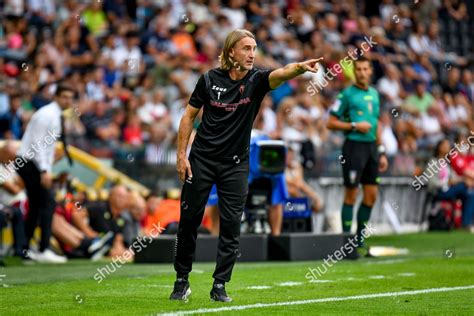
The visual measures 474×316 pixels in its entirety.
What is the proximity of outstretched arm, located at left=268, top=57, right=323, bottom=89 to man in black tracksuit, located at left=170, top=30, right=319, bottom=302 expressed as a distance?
0.08 feet

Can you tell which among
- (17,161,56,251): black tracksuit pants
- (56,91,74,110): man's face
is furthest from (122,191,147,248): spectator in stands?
(56,91,74,110): man's face

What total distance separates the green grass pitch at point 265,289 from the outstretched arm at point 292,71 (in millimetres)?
1801

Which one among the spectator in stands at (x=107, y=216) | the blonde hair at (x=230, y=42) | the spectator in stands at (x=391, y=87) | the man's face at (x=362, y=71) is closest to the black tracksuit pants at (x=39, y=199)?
the spectator in stands at (x=107, y=216)

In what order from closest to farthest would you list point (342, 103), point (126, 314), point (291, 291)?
point (126, 314) → point (291, 291) → point (342, 103)

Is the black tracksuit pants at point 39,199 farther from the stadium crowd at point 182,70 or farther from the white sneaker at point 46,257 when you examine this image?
the stadium crowd at point 182,70

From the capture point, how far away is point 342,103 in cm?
1567

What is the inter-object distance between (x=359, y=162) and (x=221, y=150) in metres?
6.17

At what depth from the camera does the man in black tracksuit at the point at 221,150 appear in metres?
9.56

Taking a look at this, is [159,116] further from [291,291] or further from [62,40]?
[291,291]

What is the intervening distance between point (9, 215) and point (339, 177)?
810 centimetres

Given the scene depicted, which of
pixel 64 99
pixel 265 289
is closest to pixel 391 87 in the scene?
pixel 64 99

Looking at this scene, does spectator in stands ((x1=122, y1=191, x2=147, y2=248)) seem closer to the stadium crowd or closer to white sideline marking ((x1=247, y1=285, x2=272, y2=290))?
the stadium crowd

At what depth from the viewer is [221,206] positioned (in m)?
9.73

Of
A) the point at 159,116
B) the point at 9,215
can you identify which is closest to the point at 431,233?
the point at 159,116
